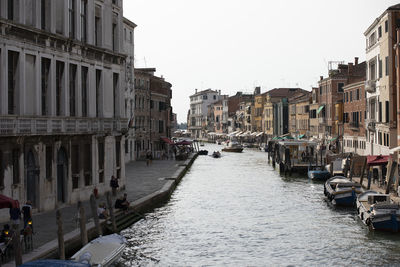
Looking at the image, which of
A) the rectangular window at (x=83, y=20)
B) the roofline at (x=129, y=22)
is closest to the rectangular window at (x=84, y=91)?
the rectangular window at (x=83, y=20)

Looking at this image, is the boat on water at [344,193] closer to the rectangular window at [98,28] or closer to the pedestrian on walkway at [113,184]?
the pedestrian on walkway at [113,184]

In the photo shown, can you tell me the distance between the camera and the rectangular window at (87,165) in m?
30.1

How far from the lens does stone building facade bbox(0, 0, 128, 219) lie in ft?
76.7

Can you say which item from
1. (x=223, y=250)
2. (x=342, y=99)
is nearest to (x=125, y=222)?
(x=223, y=250)

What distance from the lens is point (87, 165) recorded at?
30.4 meters

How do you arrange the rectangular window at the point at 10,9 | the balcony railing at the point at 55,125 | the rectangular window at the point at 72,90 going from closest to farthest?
the balcony railing at the point at 55,125, the rectangular window at the point at 10,9, the rectangular window at the point at 72,90

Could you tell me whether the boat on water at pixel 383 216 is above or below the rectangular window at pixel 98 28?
below

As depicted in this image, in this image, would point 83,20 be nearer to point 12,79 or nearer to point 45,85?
point 45,85

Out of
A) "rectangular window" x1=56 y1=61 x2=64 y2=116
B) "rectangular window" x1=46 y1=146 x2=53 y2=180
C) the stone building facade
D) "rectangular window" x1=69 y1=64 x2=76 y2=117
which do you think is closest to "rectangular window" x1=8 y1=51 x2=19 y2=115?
the stone building facade

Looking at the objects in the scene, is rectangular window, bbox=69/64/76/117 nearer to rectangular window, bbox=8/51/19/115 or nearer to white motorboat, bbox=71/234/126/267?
rectangular window, bbox=8/51/19/115


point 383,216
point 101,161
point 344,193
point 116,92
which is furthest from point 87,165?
point 383,216

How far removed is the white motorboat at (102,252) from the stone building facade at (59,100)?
5022mm

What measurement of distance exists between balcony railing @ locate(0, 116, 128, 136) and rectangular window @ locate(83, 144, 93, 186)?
0.89 meters

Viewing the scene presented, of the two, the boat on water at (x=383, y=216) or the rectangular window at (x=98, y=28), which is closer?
the boat on water at (x=383, y=216)
